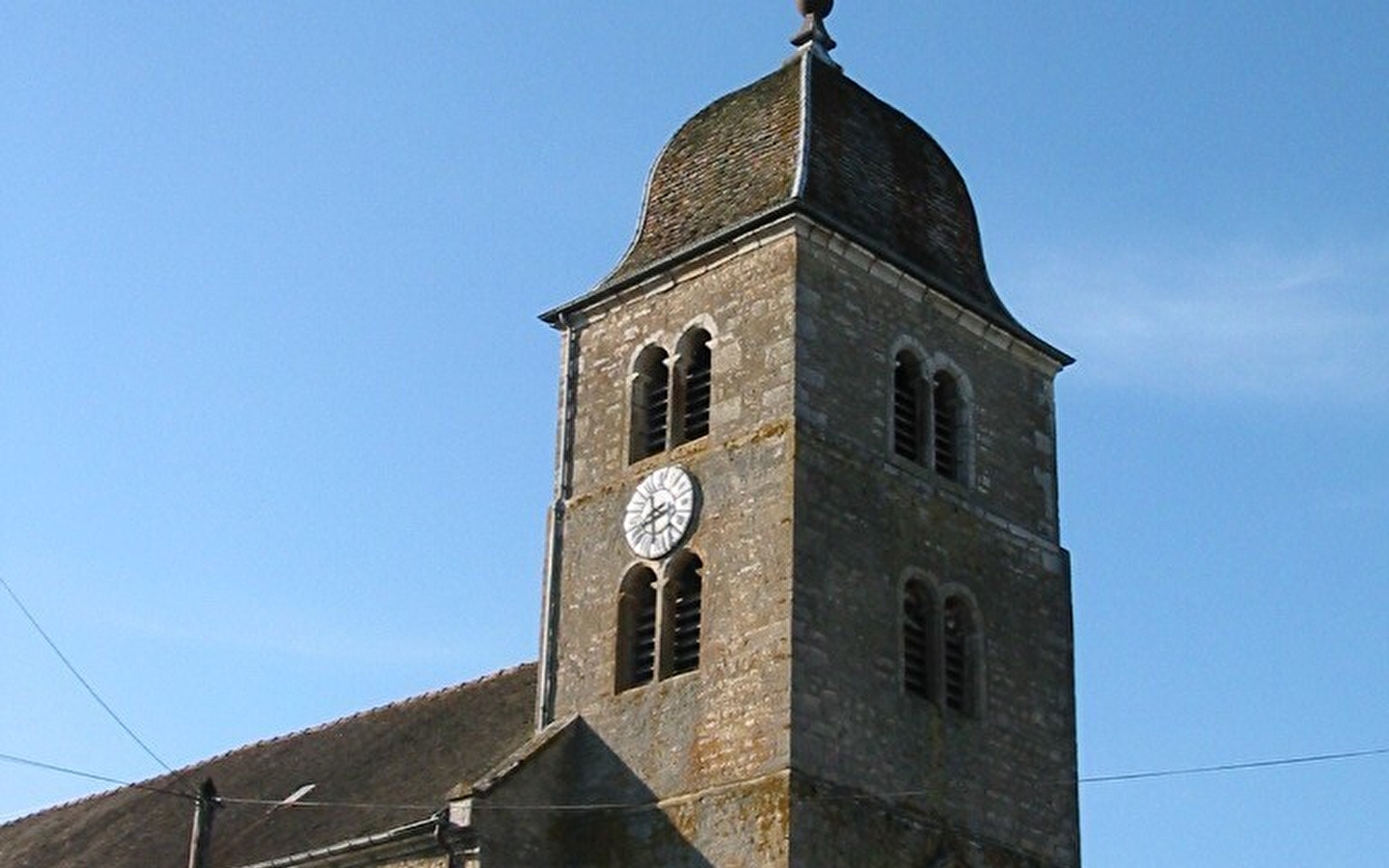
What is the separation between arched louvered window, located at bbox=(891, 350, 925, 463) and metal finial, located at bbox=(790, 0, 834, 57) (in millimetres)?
4395

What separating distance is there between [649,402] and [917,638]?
4.13 m

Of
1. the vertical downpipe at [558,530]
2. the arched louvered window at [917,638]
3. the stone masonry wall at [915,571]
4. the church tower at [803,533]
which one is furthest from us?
the vertical downpipe at [558,530]

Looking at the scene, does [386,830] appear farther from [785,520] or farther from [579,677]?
[785,520]

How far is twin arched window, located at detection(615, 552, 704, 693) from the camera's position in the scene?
74.7 feet

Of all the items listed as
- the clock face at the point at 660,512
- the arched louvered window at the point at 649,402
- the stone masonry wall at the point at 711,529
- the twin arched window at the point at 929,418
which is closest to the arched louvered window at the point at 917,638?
the twin arched window at the point at 929,418

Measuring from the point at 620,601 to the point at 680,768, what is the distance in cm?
233

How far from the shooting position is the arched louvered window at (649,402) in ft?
80.4

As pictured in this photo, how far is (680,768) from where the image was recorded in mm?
21906

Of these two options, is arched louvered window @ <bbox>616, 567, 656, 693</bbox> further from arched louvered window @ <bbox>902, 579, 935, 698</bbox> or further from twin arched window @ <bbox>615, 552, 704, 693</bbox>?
arched louvered window @ <bbox>902, 579, 935, 698</bbox>

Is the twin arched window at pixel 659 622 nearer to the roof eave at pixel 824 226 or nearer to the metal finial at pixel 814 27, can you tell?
the roof eave at pixel 824 226

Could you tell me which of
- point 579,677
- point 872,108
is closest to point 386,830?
point 579,677

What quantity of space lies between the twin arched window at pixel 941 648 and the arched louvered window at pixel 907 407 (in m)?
1.60

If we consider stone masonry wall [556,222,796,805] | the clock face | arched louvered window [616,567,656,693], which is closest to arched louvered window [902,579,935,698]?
stone masonry wall [556,222,796,805]

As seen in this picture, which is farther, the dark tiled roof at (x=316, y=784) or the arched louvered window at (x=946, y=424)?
the arched louvered window at (x=946, y=424)
